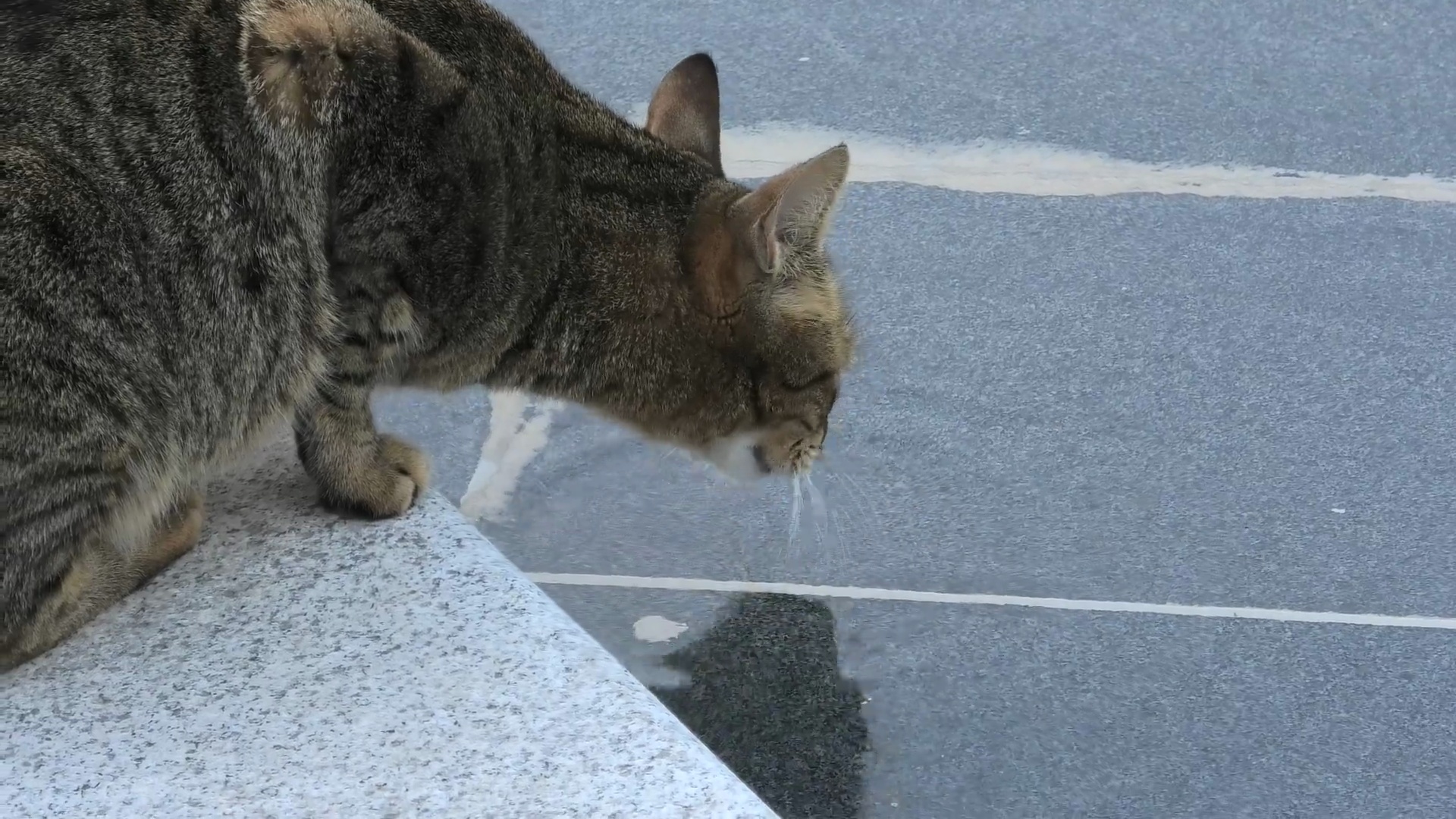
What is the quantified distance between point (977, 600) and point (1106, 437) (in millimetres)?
564

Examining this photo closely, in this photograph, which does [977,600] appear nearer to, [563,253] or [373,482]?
[563,253]

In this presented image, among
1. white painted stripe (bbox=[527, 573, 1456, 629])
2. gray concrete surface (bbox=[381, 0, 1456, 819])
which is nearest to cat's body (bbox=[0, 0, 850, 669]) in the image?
white painted stripe (bbox=[527, 573, 1456, 629])

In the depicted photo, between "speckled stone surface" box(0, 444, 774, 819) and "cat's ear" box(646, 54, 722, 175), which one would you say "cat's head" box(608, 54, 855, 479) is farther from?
"speckled stone surface" box(0, 444, 774, 819)

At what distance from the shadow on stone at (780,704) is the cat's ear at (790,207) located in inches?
28.3

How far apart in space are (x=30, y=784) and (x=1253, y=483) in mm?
2258

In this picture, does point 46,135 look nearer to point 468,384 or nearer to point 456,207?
point 456,207

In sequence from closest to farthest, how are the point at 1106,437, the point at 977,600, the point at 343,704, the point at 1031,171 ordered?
the point at 343,704, the point at 977,600, the point at 1106,437, the point at 1031,171

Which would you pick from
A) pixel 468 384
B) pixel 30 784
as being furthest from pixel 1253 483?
pixel 30 784

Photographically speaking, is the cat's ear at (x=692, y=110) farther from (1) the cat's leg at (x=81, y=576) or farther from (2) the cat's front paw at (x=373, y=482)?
(1) the cat's leg at (x=81, y=576)

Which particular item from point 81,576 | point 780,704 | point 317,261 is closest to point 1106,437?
point 780,704

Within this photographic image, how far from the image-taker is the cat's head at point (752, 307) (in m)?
2.24

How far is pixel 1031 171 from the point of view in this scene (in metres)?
3.82

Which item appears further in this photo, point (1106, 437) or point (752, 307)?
point (1106, 437)

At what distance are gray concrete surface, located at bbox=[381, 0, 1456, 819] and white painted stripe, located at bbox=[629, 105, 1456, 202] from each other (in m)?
0.05
